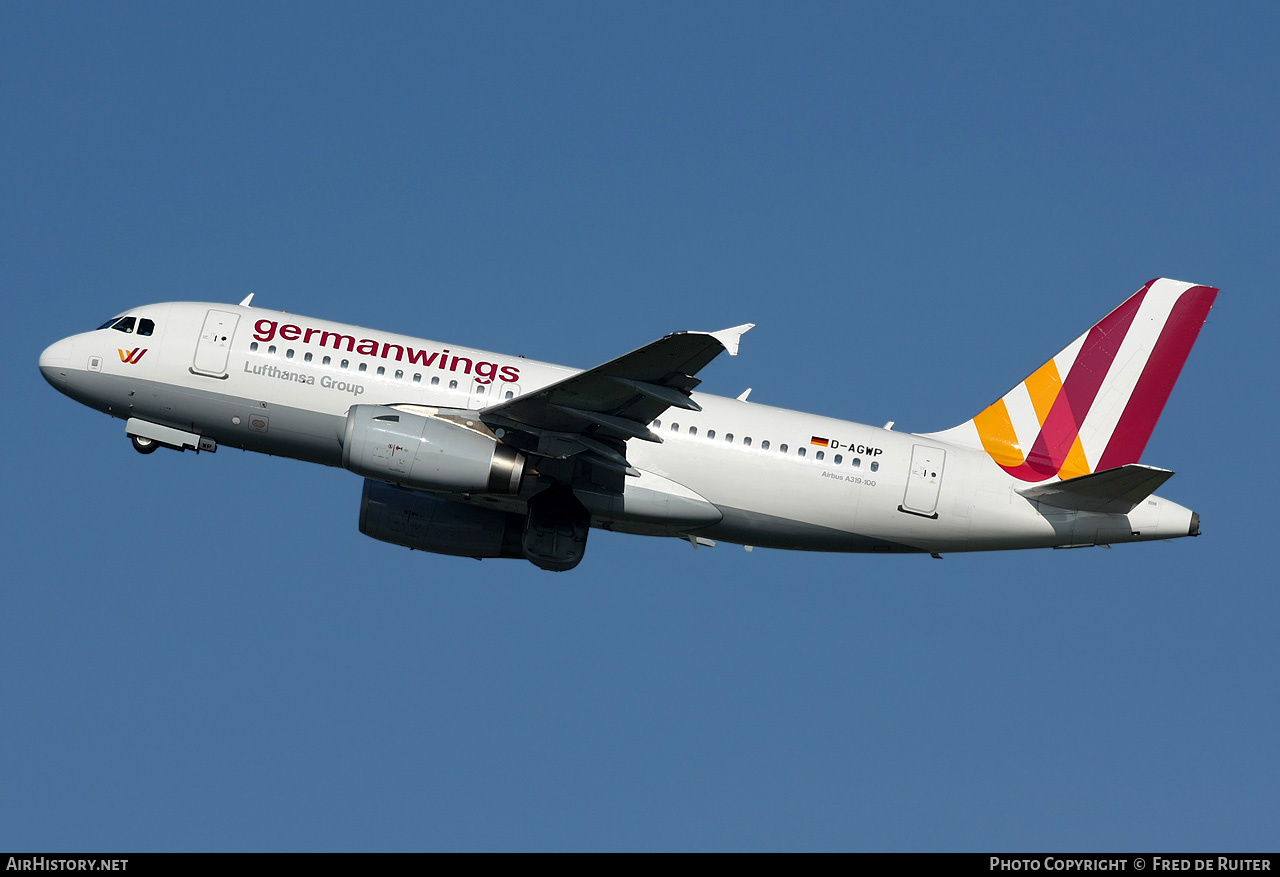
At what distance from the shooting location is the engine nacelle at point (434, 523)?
3319 centimetres

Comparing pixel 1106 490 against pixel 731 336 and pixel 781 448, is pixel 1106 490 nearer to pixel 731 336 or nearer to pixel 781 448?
pixel 781 448

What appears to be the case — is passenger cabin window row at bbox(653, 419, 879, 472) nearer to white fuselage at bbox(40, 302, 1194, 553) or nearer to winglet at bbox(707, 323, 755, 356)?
white fuselage at bbox(40, 302, 1194, 553)

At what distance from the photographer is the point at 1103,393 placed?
1340 inches

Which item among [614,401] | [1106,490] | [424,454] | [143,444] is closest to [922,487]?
[1106,490]

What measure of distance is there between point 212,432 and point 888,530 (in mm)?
16777

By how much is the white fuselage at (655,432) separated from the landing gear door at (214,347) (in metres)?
0.03

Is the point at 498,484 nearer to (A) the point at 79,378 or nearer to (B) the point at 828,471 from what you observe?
(B) the point at 828,471

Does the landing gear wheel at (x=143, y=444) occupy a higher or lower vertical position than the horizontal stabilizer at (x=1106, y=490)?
lower

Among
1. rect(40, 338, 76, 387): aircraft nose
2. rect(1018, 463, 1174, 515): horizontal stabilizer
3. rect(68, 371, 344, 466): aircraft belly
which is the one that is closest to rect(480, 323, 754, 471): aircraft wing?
rect(68, 371, 344, 466): aircraft belly

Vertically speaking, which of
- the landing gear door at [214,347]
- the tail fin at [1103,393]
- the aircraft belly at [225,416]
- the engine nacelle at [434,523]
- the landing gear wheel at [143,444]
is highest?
the tail fin at [1103,393]

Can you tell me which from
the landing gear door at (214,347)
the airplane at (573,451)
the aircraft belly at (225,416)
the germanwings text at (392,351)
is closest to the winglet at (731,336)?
the airplane at (573,451)

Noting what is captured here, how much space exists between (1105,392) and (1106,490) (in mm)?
4459

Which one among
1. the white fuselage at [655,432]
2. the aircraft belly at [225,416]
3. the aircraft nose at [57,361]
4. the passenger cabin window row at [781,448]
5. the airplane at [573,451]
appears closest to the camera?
the airplane at [573,451]

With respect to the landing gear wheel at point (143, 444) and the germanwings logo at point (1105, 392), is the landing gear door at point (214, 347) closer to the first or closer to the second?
the landing gear wheel at point (143, 444)
